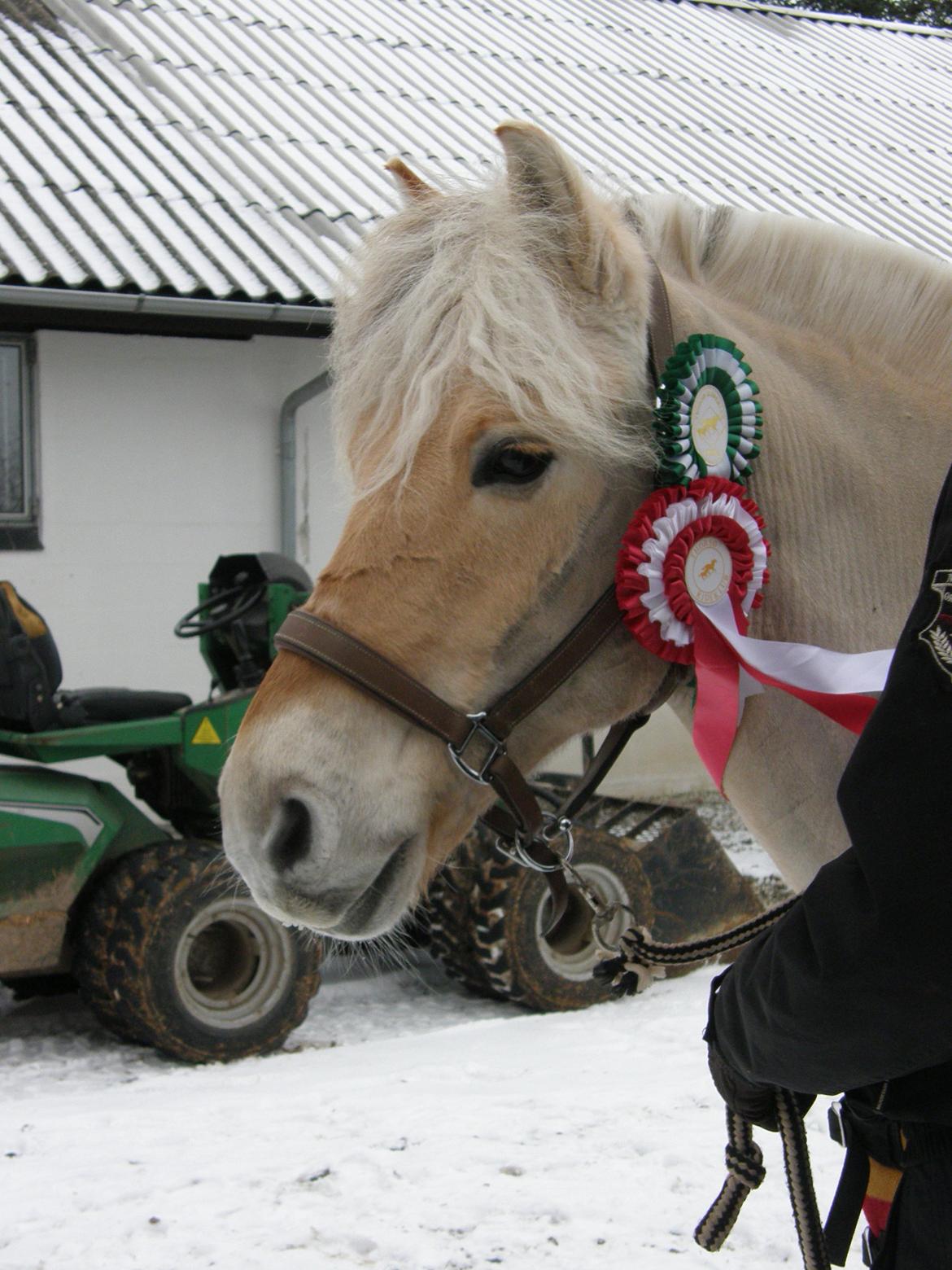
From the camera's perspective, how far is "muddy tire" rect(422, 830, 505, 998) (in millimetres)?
5234

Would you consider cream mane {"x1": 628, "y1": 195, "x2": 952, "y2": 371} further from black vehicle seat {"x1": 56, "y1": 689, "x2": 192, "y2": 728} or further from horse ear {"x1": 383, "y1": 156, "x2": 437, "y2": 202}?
black vehicle seat {"x1": 56, "y1": 689, "x2": 192, "y2": 728}

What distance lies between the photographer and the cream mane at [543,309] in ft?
5.18

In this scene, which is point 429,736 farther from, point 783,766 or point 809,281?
point 809,281

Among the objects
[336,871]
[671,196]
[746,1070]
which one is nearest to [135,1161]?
[336,871]

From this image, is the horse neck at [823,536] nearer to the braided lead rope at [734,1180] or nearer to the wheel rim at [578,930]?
the braided lead rope at [734,1180]

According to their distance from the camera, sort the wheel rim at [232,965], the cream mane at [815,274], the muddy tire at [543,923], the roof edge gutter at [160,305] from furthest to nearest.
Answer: the roof edge gutter at [160,305] < the muddy tire at [543,923] < the wheel rim at [232,965] < the cream mane at [815,274]

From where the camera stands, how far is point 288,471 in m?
6.68

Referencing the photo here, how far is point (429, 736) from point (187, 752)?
3475 millimetres

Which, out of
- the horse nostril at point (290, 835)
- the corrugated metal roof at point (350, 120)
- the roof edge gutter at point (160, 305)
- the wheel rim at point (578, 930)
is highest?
the corrugated metal roof at point (350, 120)

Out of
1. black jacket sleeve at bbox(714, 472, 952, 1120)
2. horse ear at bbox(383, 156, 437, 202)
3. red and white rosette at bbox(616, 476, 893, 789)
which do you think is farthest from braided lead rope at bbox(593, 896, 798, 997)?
horse ear at bbox(383, 156, 437, 202)

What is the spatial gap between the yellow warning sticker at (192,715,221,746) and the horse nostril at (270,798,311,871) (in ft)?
11.4

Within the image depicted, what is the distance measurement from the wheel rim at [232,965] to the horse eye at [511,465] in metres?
3.36

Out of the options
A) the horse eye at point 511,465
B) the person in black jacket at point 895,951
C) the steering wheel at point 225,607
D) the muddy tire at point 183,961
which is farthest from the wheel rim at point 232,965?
the person in black jacket at point 895,951

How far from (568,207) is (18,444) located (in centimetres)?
522
